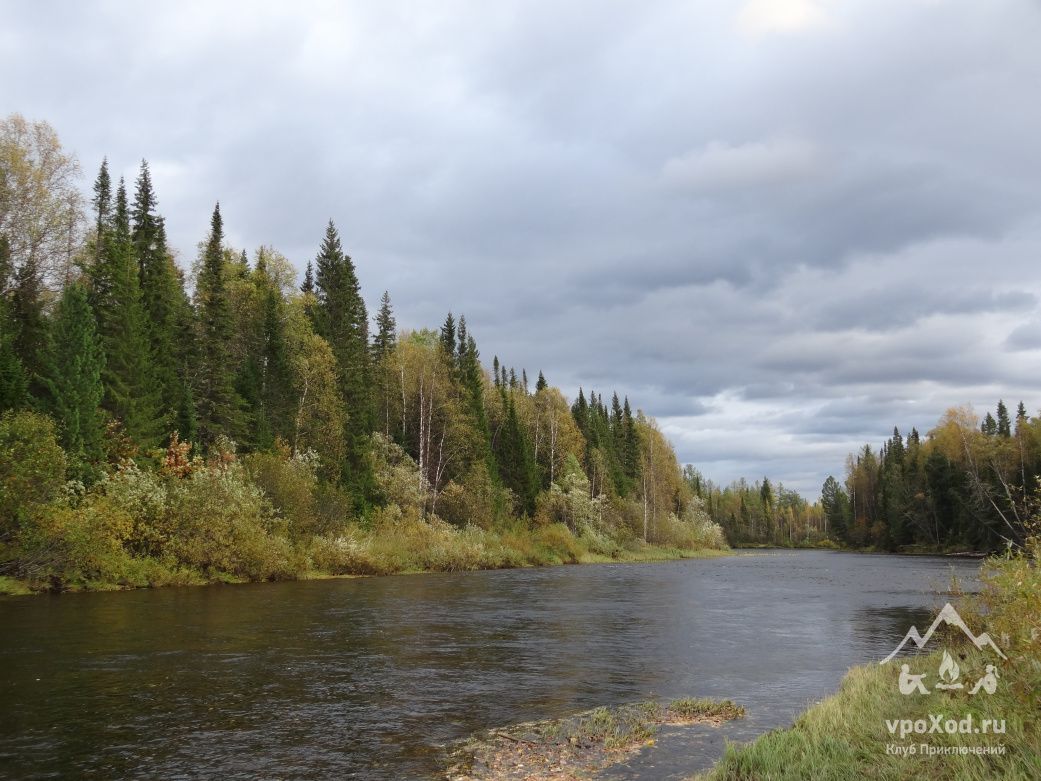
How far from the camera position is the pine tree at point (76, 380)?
41281 mm

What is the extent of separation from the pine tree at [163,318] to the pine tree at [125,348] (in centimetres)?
141

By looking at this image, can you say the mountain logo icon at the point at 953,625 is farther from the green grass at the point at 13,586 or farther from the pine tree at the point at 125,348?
the pine tree at the point at 125,348

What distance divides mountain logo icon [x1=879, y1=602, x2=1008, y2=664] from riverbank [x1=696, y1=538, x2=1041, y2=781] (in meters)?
0.30

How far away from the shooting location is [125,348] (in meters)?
50.7

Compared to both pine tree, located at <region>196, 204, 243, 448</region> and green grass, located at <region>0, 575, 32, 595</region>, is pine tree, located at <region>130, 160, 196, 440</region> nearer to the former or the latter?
pine tree, located at <region>196, 204, 243, 448</region>

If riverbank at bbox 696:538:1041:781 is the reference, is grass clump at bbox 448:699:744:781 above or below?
below

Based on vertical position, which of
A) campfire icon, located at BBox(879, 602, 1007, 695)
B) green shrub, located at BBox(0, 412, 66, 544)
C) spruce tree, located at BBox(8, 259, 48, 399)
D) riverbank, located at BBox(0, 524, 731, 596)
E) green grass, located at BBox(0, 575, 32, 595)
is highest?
spruce tree, located at BBox(8, 259, 48, 399)

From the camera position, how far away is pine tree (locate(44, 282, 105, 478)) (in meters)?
41.3

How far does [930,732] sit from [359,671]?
13867mm

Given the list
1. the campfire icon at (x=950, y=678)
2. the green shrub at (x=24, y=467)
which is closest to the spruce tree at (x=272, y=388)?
the green shrub at (x=24, y=467)

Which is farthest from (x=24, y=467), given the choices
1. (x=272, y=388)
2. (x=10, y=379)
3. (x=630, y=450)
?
(x=630, y=450)

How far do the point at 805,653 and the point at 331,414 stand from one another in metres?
49.9

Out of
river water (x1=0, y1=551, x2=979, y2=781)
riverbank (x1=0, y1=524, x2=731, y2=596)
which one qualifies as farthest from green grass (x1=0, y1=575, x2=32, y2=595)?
river water (x1=0, y1=551, x2=979, y2=781)

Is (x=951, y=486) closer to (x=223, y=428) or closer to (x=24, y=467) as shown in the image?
(x=223, y=428)
